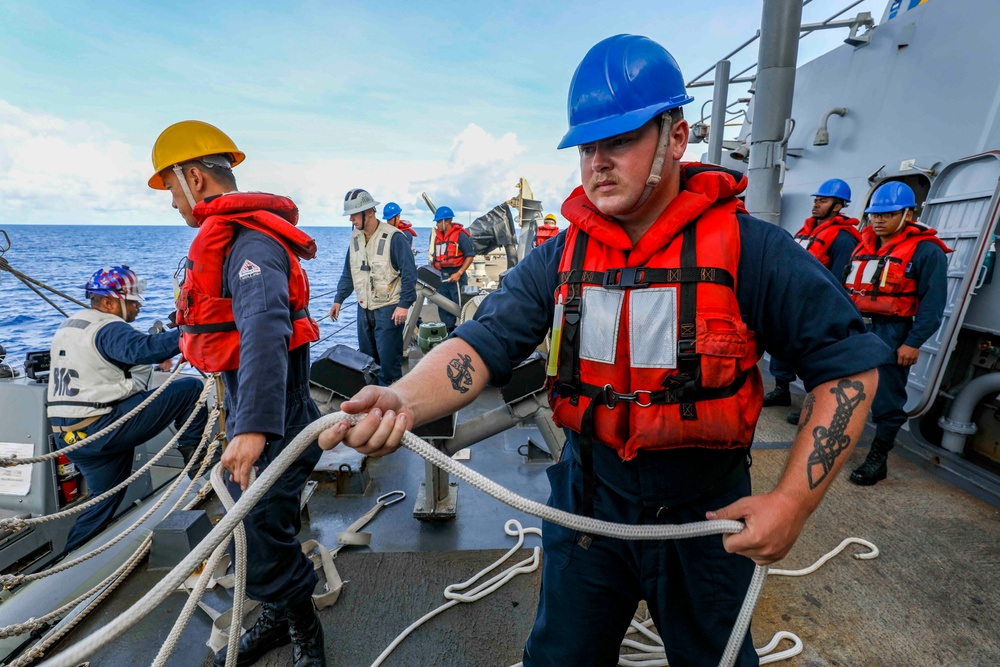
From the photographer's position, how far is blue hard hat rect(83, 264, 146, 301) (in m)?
3.77

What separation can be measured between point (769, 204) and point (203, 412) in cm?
612

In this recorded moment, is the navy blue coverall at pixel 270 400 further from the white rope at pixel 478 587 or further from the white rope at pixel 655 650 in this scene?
the white rope at pixel 655 650

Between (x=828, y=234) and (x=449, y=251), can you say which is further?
(x=449, y=251)

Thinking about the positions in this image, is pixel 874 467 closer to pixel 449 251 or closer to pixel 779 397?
pixel 779 397

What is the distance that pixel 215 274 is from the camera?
2117mm

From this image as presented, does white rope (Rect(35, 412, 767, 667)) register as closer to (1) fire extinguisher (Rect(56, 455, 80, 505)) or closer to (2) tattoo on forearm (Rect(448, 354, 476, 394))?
(2) tattoo on forearm (Rect(448, 354, 476, 394))

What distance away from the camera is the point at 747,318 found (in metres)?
1.34

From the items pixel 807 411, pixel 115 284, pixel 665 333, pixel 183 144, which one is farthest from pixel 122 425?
pixel 807 411

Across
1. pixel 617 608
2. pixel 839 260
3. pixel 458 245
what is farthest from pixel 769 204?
pixel 458 245

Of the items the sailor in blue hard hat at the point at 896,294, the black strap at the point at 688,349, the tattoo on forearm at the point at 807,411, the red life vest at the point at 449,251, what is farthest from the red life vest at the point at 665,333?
the red life vest at the point at 449,251

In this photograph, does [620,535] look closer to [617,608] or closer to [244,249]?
[617,608]

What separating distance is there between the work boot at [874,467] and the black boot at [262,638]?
154 inches

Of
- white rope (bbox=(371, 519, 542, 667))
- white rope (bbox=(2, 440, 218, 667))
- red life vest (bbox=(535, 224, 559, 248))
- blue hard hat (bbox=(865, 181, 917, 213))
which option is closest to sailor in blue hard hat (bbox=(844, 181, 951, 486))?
blue hard hat (bbox=(865, 181, 917, 213))

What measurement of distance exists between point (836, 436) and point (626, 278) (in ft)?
2.11
